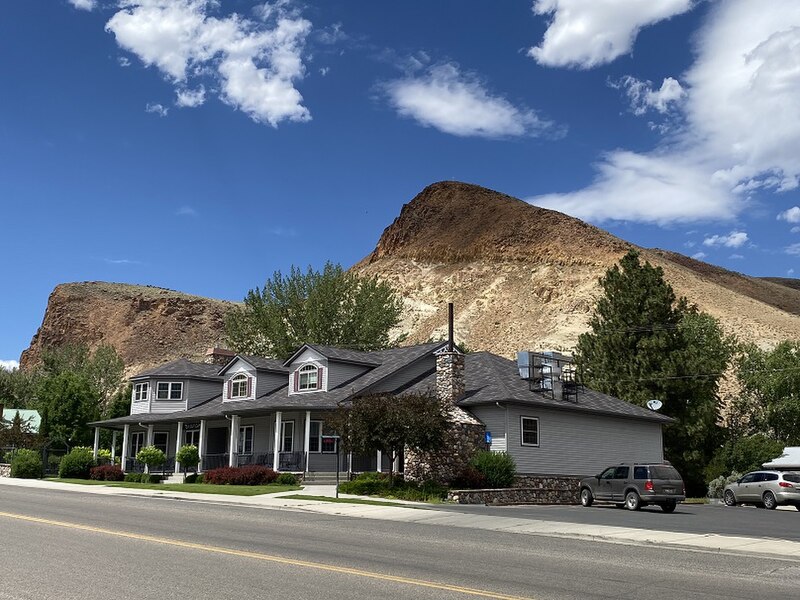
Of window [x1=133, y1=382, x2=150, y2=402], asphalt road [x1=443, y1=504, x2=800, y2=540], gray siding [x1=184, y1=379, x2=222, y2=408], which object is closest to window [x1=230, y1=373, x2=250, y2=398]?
gray siding [x1=184, y1=379, x2=222, y2=408]

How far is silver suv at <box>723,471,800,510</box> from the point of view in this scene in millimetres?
32438

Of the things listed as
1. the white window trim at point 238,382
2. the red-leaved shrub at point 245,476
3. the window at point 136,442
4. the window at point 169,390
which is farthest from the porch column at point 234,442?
the window at point 136,442

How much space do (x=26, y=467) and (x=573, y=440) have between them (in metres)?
28.4

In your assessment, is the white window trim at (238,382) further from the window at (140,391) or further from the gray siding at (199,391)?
the window at (140,391)

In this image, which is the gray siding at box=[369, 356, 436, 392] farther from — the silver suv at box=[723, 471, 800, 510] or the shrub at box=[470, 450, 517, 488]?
the silver suv at box=[723, 471, 800, 510]

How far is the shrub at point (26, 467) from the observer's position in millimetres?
42000

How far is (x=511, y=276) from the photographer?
113m

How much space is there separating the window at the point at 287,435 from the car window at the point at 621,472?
58.4 feet

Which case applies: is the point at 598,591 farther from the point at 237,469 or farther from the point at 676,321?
the point at 676,321

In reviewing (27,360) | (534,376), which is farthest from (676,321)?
(27,360)

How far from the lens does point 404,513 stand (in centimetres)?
2262

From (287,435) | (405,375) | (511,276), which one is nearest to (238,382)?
(287,435)

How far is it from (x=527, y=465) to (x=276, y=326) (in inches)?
1283

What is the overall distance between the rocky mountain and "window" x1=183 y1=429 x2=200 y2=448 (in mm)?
48176
